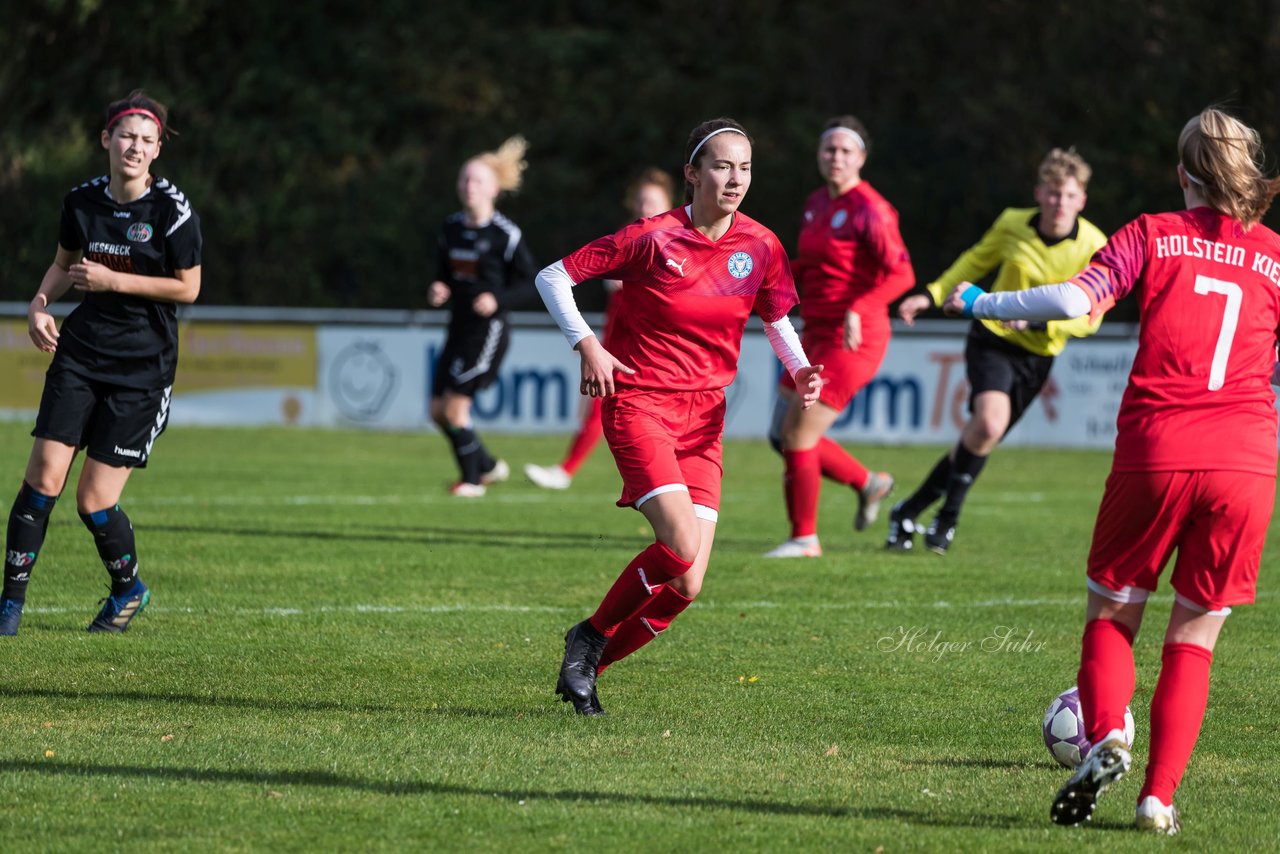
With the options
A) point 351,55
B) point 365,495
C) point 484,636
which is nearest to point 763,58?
point 351,55

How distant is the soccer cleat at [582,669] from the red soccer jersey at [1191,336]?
203cm

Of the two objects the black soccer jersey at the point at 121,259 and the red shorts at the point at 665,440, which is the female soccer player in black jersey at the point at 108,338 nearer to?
the black soccer jersey at the point at 121,259

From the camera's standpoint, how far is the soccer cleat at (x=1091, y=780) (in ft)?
14.4

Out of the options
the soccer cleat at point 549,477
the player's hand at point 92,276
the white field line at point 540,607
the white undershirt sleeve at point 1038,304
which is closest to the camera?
the white undershirt sleeve at point 1038,304

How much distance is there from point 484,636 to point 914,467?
10324 mm

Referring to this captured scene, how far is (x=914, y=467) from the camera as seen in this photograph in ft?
56.5

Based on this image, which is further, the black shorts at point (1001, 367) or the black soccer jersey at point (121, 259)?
the black shorts at point (1001, 367)

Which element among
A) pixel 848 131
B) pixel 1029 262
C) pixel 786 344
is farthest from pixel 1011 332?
pixel 786 344

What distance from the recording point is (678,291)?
603 cm

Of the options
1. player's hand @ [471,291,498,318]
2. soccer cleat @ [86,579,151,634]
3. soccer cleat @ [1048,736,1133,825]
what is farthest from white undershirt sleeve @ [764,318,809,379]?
player's hand @ [471,291,498,318]

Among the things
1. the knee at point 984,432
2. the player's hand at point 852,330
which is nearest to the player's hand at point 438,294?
the player's hand at point 852,330

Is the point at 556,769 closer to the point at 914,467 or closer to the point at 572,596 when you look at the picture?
the point at 572,596

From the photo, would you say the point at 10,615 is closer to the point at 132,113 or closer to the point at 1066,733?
the point at 132,113

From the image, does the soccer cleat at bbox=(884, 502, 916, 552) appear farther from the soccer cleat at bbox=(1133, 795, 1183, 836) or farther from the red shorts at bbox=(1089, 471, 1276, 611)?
the soccer cleat at bbox=(1133, 795, 1183, 836)
